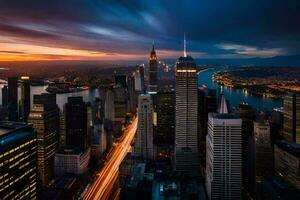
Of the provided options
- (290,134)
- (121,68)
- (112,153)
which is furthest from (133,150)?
(121,68)

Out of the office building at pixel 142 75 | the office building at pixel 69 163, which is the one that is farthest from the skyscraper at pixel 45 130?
the office building at pixel 142 75

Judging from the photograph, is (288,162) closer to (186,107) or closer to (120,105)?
(186,107)

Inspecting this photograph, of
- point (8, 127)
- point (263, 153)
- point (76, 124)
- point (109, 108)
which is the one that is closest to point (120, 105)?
point (109, 108)

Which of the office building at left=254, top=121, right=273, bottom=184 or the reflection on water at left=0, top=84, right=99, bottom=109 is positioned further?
the reflection on water at left=0, top=84, right=99, bottom=109

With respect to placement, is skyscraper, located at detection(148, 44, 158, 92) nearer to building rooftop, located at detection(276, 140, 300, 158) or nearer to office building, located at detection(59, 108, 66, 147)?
office building, located at detection(59, 108, 66, 147)

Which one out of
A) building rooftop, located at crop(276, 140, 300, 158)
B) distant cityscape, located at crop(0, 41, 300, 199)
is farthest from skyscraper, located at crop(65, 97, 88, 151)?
building rooftop, located at crop(276, 140, 300, 158)

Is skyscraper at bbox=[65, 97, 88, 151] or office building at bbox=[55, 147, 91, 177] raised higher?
skyscraper at bbox=[65, 97, 88, 151]

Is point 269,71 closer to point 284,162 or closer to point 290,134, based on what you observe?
point 290,134
